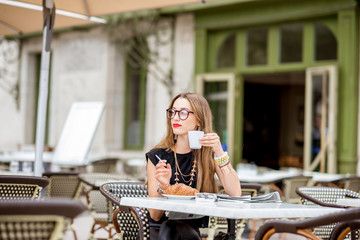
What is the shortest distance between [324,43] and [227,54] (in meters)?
2.06

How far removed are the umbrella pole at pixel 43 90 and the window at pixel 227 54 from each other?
22.2 ft

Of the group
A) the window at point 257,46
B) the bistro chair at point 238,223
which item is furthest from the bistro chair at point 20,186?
the window at point 257,46

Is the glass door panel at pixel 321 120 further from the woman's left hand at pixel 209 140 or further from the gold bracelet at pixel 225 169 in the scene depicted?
the woman's left hand at pixel 209 140

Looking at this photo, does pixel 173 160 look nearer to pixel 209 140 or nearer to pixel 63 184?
pixel 209 140

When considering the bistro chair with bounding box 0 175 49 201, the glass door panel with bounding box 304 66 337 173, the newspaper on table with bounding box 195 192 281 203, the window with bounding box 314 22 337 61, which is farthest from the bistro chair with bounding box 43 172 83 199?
the window with bounding box 314 22 337 61

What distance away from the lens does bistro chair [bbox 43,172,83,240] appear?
5.04 metres

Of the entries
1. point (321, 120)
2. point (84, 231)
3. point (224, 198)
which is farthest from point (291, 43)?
point (224, 198)

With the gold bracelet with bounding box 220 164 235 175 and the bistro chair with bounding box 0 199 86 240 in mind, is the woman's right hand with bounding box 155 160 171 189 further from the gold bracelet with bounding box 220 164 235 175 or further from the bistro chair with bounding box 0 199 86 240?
the bistro chair with bounding box 0 199 86 240

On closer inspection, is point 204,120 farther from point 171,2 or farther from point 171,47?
point 171,47

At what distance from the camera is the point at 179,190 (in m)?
2.77

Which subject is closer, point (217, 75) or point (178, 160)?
point (178, 160)

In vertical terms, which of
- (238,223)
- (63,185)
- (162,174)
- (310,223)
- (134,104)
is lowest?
(238,223)

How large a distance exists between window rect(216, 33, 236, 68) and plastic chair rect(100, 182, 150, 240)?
7546mm

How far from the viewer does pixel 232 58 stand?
10766 millimetres
